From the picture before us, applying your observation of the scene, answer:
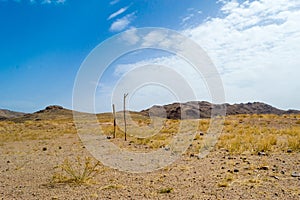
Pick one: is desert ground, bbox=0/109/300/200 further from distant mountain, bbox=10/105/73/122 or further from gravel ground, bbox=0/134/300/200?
distant mountain, bbox=10/105/73/122

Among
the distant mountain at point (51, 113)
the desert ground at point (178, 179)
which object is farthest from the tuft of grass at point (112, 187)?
the distant mountain at point (51, 113)

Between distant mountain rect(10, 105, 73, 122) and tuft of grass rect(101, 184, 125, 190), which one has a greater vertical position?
distant mountain rect(10, 105, 73, 122)

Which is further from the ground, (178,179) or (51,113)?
(51,113)

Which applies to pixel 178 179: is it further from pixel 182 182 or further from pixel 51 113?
pixel 51 113

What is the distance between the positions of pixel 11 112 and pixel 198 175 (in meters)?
188

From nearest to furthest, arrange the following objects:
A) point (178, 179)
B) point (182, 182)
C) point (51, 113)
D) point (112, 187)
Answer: point (112, 187) < point (182, 182) < point (178, 179) < point (51, 113)

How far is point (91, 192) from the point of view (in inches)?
285

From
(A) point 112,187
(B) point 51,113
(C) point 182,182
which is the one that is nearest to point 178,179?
(C) point 182,182

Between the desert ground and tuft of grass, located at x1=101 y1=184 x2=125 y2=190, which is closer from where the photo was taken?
the desert ground

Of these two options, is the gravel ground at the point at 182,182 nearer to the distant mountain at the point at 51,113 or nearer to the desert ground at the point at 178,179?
the desert ground at the point at 178,179

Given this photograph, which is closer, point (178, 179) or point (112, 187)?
point (112, 187)

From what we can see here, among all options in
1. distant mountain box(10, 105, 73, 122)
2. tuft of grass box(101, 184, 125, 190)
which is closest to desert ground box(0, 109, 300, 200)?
tuft of grass box(101, 184, 125, 190)

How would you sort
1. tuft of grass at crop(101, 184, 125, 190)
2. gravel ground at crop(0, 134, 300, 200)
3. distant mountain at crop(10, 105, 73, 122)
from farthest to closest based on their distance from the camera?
distant mountain at crop(10, 105, 73, 122) → tuft of grass at crop(101, 184, 125, 190) → gravel ground at crop(0, 134, 300, 200)

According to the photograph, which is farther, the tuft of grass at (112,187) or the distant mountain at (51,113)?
the distant mountain at (51,113)
